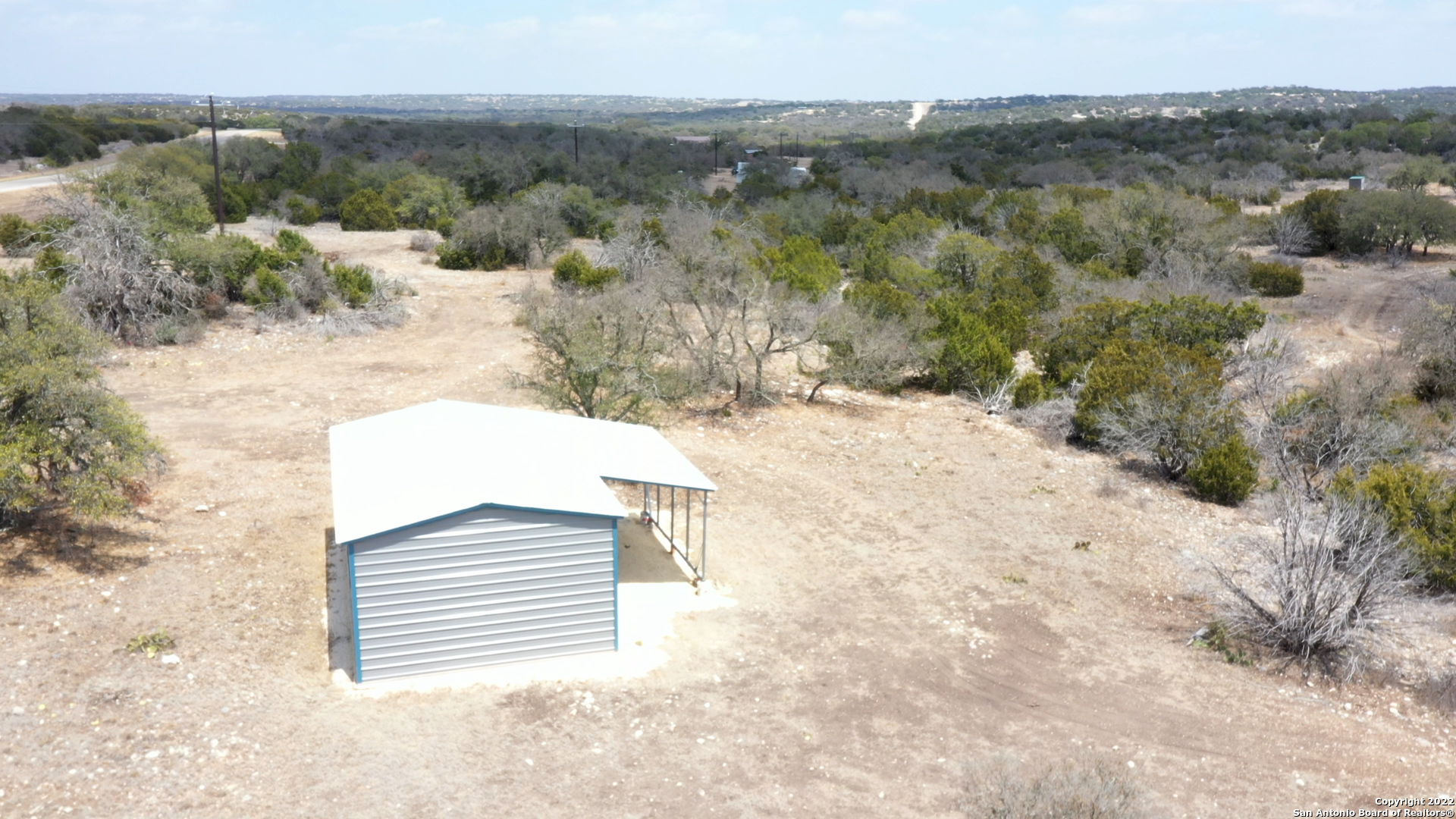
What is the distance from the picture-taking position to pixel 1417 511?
13.1 meters

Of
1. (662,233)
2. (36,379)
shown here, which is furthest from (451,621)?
(662,233)

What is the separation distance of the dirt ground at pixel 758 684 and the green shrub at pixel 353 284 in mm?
8324

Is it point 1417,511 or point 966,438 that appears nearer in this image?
point 1417,511

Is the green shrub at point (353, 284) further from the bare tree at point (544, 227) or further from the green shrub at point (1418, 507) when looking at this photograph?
the green shrub at point (1418, 507)

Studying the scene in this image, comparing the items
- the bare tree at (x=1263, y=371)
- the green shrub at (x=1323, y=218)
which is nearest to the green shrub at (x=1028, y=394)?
the bare tree at (x=1263, y=371)

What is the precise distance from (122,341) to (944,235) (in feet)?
63.6

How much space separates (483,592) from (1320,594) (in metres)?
8.11

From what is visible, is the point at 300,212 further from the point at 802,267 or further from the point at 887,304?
the point at 887,304

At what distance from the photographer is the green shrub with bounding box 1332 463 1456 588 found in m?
12.4

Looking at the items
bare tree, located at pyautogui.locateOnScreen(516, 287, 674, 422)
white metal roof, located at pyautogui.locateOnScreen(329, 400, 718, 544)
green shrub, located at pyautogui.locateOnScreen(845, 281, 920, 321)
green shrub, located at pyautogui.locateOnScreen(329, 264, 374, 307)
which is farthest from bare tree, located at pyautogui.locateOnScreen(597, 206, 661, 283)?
white metal roof, located at pyautogui.locateOnScreen(329, 400, 718, 544)

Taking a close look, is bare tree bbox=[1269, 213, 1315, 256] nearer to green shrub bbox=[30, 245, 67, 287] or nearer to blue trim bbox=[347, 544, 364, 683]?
blue trim bbox=[347, 544, 364, 683]

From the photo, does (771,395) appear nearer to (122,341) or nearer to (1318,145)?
(122,341)

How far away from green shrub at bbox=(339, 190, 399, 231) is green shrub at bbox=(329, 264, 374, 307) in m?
12.0

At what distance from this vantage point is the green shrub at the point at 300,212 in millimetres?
36969
